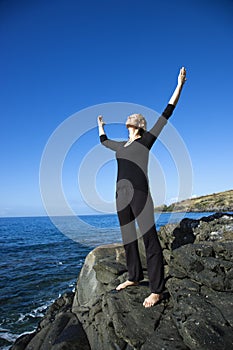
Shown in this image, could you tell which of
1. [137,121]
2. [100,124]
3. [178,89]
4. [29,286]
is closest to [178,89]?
[178,89]

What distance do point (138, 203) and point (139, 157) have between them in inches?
35.9

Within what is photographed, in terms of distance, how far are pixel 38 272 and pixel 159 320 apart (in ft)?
49.5

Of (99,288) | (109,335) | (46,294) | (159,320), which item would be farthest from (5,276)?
(159,320)

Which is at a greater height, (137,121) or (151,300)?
(137,121)

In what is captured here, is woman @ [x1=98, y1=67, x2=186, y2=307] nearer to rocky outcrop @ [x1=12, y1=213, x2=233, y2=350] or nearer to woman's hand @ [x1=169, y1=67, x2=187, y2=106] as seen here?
woman's hand @ [x1=169, y1=67, x2=187, y2=106]

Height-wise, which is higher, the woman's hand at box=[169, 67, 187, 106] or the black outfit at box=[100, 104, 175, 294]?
the woman's hand at box=[169, 67, 187, 106]

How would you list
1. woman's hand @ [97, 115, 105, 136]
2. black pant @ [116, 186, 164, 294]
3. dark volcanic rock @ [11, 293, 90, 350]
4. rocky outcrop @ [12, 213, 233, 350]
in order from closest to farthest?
rocky outcrop @ [12, 213, 233, 350]
black pant @ [116, 186, 164, 294]
dark volcanic rock @ [11, 293, 90, 350]
woman's hand @ [97, 115, 105, 136]

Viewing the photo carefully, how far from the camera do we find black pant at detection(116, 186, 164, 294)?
4.43 meters

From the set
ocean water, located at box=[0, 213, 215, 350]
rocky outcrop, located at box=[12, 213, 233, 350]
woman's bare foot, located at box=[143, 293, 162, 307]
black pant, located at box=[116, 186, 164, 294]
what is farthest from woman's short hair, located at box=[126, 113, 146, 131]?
woman's bare foot, located at box=[143, 293, 162, 307]

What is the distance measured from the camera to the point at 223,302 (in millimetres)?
4223

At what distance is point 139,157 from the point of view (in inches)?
186

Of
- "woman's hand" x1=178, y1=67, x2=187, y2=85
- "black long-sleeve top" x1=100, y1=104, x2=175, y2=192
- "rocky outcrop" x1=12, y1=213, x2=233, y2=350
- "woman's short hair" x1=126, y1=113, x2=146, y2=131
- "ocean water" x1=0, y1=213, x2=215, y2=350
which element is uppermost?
"woman's hand" x1=178, y1=67, x2=187, y2=85

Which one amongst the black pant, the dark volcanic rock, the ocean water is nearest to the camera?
the black pant

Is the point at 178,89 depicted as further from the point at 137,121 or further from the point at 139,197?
the point at 139,197
